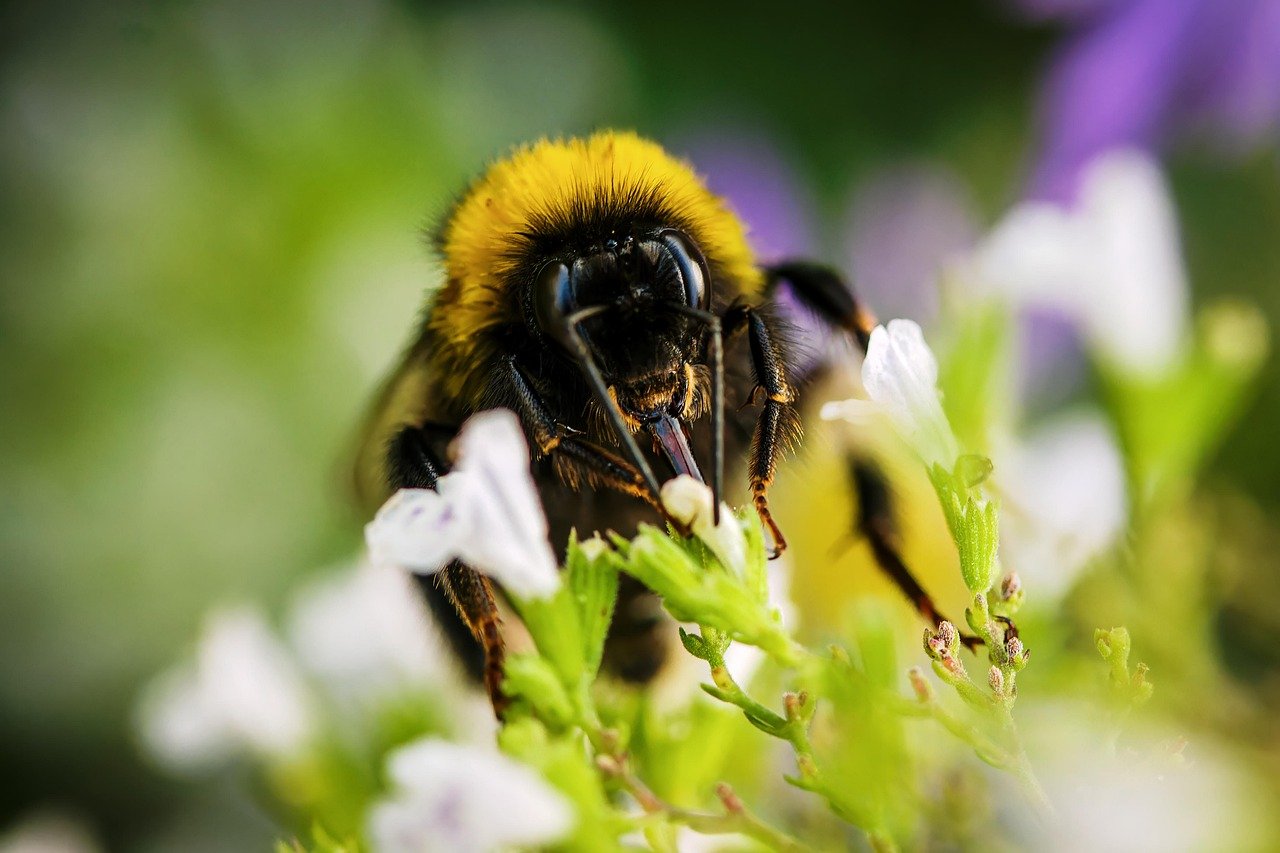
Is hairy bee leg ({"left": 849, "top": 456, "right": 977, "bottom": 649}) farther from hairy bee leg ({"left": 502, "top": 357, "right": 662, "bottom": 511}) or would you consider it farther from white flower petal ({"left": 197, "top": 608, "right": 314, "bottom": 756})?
white flower petal ({"left": 197, "top": 608, "right": 314, "bottom": 756})

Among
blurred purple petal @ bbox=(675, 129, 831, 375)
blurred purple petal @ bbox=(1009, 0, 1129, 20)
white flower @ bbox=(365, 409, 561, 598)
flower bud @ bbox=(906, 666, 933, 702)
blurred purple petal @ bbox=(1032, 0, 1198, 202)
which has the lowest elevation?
flower bud @ bbox=(906, 666, 933, 702)

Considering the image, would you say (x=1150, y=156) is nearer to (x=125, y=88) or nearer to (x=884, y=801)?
(x=884, y=801)

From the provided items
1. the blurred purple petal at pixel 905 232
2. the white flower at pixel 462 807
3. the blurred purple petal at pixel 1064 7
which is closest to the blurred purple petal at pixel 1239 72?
the blurred purple petal at pixel 1064 7

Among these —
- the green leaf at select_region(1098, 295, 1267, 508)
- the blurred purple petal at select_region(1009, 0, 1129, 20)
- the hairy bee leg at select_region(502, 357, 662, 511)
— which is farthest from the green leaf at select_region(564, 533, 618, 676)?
the blurred purple petal at select_region(1009, 0, 1129, 20)

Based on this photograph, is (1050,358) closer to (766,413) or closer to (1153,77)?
(1153,77)

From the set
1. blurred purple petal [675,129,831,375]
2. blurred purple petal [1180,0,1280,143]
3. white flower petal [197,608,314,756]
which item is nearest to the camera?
white flower petal [197,608,314,756]

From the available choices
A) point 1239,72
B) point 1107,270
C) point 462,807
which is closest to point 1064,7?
point 1239,72

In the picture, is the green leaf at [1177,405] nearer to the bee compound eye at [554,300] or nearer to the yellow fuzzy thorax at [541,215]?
the yellow fuzzy thorax at [541,215]
